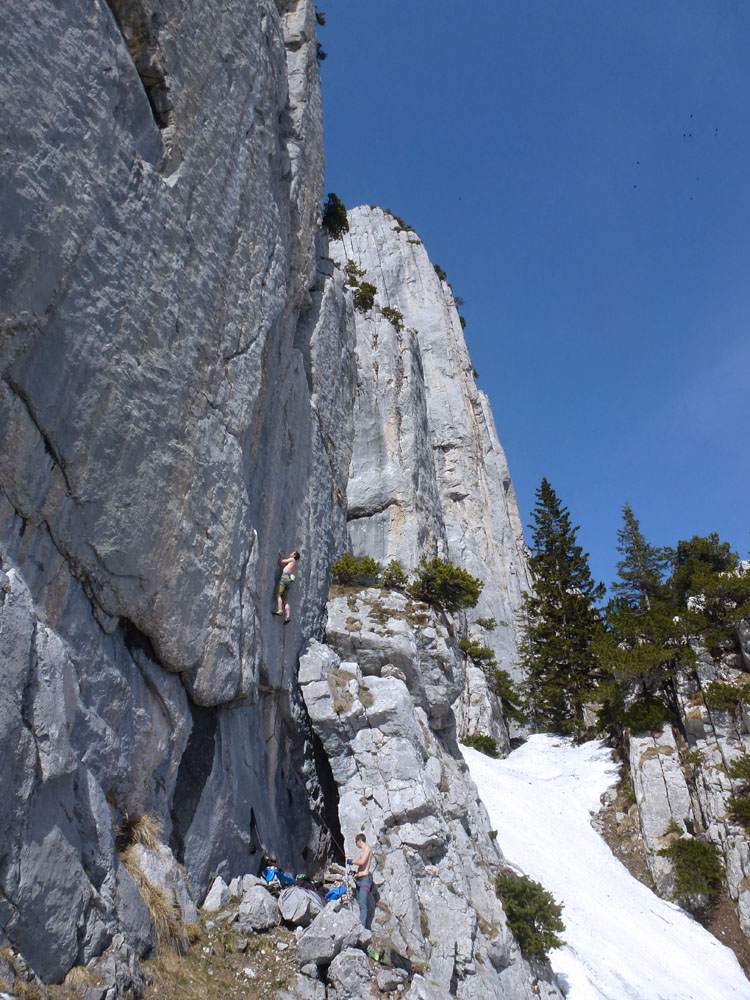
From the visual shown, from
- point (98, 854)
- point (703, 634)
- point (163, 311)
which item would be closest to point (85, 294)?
point (163, 311)

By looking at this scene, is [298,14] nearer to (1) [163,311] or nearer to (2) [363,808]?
(1) [163,311]

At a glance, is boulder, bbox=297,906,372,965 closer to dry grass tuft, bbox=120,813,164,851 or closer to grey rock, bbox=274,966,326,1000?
grey rock, bbox=274,966,326,1000

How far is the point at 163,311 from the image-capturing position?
11180mm

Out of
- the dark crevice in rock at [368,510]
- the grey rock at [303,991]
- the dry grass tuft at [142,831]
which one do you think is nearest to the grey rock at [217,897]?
the dry grass tuft at [142,831]

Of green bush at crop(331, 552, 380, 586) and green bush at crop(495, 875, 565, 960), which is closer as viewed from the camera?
green bush at crop(495, 875, 565, 960)

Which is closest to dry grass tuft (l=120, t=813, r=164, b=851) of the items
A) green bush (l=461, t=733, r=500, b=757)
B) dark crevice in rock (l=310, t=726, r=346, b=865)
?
dark crevice in rock (l=310, t=726, r=346, b=865)

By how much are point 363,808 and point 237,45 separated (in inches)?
721

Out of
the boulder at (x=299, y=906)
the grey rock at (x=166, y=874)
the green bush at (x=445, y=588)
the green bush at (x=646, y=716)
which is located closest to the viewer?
the grey rock at (x=166, y=874)

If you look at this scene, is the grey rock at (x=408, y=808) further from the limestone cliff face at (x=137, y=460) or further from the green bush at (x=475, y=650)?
the green bush at (x=475, y=650)

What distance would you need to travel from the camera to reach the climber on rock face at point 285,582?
51.4 feet

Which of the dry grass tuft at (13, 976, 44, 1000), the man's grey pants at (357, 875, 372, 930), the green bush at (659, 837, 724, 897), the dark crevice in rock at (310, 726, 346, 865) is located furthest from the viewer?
the green bush at (659, 837, 724, 897)

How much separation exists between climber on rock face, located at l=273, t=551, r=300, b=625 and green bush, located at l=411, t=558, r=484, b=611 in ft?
23.5

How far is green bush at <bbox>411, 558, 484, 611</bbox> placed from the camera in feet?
73.0

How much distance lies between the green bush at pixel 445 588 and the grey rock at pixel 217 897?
12.9m
